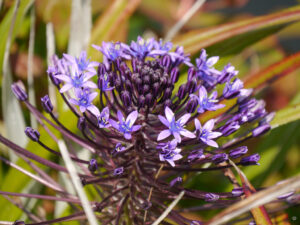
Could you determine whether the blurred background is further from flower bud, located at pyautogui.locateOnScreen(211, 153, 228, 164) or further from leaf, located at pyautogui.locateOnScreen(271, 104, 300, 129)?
flower bud, located at pyautogui.locateOnScreen(211, 153, 228, 164)

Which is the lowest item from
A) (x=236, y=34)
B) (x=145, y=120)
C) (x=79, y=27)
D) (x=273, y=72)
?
(x=145, y=120)

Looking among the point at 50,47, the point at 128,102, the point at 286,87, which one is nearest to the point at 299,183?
the point at 128,102

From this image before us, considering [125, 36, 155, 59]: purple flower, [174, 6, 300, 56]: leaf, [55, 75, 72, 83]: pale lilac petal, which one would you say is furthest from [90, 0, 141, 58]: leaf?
[55, 75, 72, 83]: pale lilac petal

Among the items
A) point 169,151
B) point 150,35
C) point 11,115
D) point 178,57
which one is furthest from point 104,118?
point 150,35

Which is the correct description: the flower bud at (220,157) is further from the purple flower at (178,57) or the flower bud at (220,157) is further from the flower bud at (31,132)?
the flower bud at (31,132)

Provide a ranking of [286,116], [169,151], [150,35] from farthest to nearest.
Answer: [150,35] < [286,116] < [169,151]

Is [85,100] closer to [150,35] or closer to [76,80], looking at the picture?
[76,80]

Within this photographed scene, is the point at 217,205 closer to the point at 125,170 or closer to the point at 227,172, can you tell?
the point at 227,172
